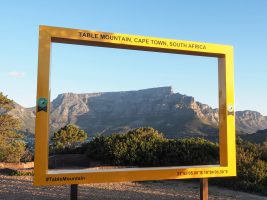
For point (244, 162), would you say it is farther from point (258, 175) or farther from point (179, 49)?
point (179, 49)

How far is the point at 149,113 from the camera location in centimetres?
10738

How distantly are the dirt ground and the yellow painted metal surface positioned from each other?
7.20 ft

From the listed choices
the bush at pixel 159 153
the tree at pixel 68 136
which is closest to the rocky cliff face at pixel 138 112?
the tree at pixel 68 136

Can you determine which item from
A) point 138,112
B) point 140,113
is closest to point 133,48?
point 140,113

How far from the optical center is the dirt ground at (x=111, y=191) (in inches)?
383

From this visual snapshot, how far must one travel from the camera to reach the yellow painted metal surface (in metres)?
7.08

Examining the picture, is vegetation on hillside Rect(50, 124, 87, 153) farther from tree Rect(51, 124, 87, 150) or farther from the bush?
the bush

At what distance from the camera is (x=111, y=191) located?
10.8 m

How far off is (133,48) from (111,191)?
4.90 m

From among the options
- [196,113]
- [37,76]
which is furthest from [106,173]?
[196,113]

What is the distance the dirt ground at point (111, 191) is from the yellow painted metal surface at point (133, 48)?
219 centimetres

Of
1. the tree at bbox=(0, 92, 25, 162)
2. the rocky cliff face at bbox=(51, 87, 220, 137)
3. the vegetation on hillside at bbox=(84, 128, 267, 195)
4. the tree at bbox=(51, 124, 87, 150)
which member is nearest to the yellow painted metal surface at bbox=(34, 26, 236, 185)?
the vegetation on hillside at bbox=(84, 128, 267, 195)

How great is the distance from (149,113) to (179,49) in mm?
99460

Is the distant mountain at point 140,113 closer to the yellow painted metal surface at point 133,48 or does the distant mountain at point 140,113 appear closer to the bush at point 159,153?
the bush at point 159,153
